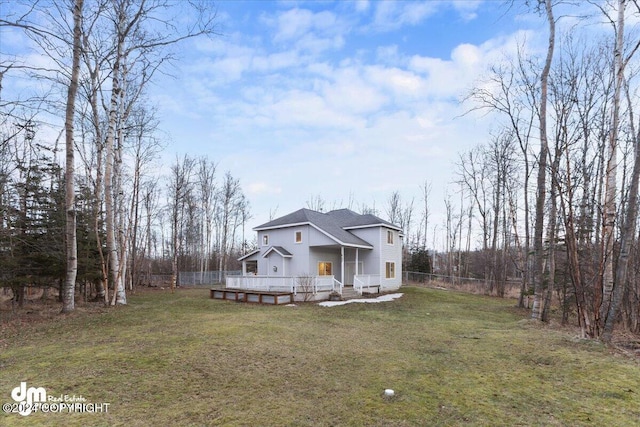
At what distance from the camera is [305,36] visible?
1248 centimetres

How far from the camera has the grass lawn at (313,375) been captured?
3.56 meters

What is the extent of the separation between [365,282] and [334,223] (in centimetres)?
492

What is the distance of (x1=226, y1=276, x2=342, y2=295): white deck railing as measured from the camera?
1600cm

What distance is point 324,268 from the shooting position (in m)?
20.6

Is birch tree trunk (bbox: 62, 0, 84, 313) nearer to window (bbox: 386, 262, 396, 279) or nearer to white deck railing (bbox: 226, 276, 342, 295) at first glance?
white deck railing (bbox: 226, 276, 342, 295)

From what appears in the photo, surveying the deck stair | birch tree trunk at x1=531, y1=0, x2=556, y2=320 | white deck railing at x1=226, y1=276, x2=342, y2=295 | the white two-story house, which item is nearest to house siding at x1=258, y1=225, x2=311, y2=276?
the white two-story house

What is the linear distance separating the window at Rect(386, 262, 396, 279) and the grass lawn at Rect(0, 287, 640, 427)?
44.0 ft

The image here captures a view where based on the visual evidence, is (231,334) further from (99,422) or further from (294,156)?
(294,156)

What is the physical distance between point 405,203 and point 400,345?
36.6 m

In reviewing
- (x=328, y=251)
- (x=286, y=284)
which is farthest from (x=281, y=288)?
(x=328, y=251)

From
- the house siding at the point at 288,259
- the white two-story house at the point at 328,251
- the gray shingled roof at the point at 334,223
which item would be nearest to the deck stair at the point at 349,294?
the white two-story house at the point at 328,251

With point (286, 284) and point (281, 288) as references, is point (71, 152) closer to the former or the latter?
point (286, 284)

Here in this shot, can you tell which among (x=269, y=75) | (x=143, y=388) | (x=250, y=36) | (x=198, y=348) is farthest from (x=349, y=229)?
(x=143, y=388)

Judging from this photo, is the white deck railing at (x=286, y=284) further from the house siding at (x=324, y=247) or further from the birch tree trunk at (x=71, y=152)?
the birch tree trunk at (x=71, y=152)
